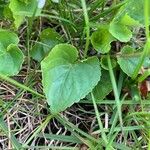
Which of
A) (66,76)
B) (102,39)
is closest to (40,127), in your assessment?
(66,76)

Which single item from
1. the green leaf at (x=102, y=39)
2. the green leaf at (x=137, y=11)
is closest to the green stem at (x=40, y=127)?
the green leaf at (x=102, y=39)

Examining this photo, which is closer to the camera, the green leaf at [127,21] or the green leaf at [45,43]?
the green leaf at [127,21]

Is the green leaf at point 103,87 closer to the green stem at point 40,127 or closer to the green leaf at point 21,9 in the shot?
the green stem at point 40,127

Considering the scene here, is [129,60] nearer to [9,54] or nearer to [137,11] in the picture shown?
[137,11]

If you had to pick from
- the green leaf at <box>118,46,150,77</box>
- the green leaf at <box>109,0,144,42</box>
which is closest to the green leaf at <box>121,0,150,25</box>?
the green leaf at <box>109,0,144,42</box>

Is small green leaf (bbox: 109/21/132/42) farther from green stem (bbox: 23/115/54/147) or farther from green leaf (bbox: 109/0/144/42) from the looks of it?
green stem (bbox: 23/115/54/147)

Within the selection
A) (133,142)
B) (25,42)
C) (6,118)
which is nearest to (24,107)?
(6,118)
